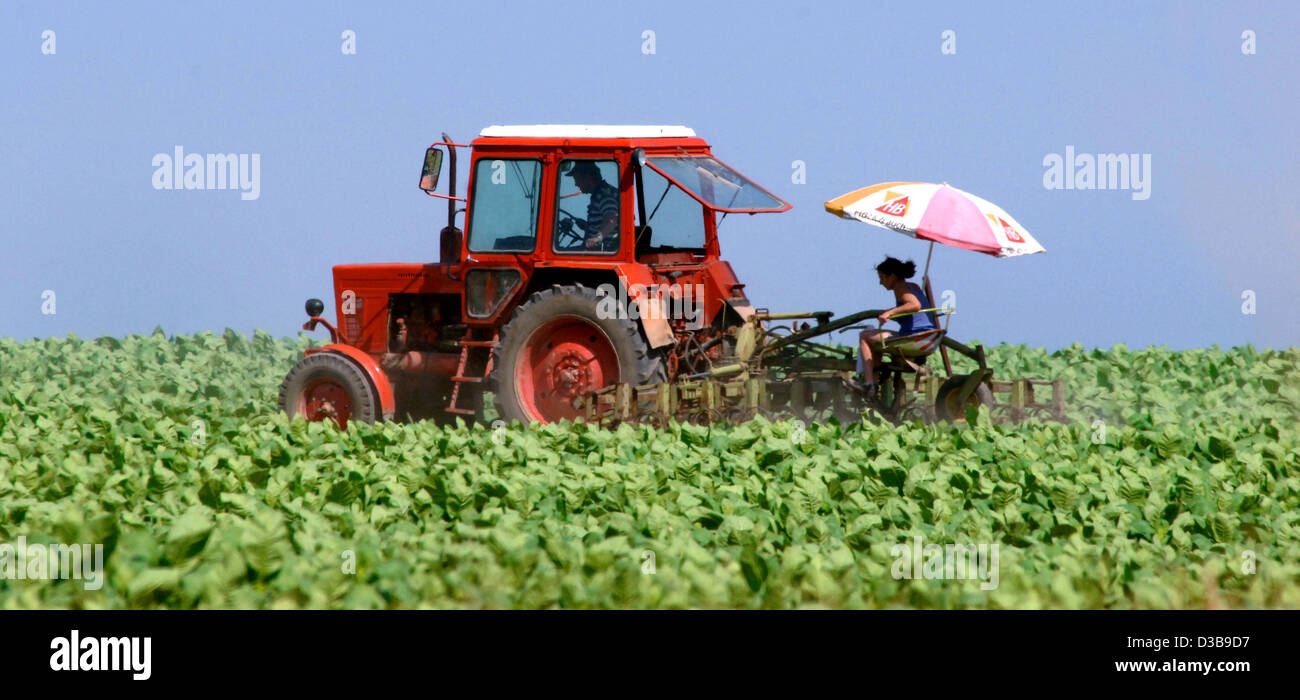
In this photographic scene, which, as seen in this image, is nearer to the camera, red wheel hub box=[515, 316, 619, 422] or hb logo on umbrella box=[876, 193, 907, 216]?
hb logo on umbrella box=[876, 193, 907, 216]

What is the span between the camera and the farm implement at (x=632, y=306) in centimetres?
967

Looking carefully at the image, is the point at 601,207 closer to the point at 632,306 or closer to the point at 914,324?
the point at 632,306

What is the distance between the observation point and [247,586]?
564 cm

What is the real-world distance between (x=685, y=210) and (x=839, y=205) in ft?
4.26

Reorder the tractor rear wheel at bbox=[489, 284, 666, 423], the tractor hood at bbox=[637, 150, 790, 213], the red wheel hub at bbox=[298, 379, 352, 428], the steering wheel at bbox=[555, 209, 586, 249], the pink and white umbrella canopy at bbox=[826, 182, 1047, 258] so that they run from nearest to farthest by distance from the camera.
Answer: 1. the pink and white umbrella canopy at bbox=[826, 182, 1047, 258]
2. the tractor rear wheel at bbox=[489, 284, 666, 423]
3. the tractor hood at bbox=[637, 150, 790, 213]
4. the steering wheel at bbox=[555, 209, 586, 249]
5. the red wheel hub at bbox=[298, 379, 352, 428]

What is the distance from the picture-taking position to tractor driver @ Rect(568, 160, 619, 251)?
32.6ft

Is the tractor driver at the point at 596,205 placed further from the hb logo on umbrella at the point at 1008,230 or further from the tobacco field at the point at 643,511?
the hb logo on umbrella at the point at 1008,230

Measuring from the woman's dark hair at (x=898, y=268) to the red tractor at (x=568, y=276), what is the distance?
93cm

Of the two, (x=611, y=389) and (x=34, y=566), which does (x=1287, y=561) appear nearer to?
(x=611, y=389)

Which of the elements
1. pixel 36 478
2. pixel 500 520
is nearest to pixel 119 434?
pixel 36 478

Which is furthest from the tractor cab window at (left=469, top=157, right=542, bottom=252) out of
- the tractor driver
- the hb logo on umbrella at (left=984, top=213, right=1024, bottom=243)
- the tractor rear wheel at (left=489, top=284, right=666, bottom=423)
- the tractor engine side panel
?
the hb logo on umbrella at (left=984, top=213, right=1024, bottom=243)

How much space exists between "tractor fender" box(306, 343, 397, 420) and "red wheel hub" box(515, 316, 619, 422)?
1.06 metres

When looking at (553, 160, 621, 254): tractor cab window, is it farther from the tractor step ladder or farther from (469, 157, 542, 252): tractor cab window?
the tractor step ladder

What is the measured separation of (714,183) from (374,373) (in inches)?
107
